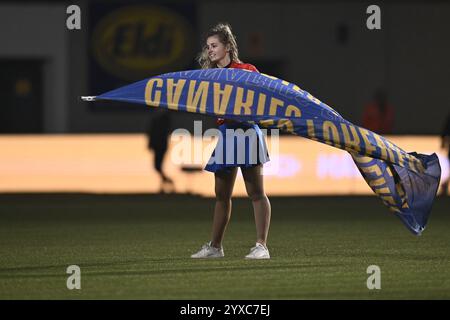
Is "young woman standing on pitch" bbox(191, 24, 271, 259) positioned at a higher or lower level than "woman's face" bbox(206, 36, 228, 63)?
lower

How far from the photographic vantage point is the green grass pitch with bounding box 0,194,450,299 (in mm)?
9117

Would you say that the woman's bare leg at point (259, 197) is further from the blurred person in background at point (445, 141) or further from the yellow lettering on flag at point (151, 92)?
the blurred person in background at point (445, 141)

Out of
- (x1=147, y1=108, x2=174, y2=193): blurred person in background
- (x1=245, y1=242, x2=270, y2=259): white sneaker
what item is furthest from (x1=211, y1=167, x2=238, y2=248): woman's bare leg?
(x1=147, y1=108, x2=174, y2=193): blurred person in background

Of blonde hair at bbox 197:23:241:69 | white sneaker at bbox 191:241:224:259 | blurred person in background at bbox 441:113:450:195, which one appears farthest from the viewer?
blurred person in background at bbox 441:113:450:195

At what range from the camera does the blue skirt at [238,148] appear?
10.6m

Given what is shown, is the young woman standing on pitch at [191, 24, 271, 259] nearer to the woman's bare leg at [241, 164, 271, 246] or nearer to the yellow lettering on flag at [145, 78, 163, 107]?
the woman's bare leg at [241, 164, 271, 246]

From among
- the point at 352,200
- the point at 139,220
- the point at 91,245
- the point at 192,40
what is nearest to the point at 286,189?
the point at 352,200

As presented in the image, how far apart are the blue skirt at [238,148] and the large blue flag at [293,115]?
4.9 inches

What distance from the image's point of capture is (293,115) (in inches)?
427

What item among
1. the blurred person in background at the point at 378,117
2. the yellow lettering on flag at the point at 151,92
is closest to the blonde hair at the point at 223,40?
the yellow lettering on flag at the point at 151,92

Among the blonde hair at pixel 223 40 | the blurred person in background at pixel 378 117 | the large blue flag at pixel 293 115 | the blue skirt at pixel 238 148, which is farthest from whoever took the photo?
the blurred person in background at pixel 378 117
